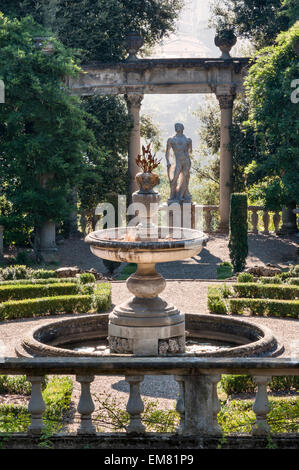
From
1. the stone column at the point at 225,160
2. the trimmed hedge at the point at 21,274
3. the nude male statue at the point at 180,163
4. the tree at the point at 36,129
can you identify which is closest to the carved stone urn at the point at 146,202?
the trimmed hedge at the point at 21,274

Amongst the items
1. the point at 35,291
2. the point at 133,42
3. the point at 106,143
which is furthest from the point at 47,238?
the point at 133,42

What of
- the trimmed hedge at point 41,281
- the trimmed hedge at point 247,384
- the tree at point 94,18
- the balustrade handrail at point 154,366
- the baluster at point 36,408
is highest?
the tree at point 94,18

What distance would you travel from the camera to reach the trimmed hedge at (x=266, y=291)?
19.1 m

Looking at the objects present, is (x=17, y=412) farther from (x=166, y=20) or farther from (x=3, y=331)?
(x=166, y=20)

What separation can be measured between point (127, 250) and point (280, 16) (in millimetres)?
23201

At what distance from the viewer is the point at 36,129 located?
29.0 metres

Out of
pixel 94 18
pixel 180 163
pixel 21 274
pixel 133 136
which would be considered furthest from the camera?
pixel 133 136

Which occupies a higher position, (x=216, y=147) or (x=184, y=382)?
(x=216, y=147)

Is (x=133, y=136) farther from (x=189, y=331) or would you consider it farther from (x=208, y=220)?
(x=189, y=331)

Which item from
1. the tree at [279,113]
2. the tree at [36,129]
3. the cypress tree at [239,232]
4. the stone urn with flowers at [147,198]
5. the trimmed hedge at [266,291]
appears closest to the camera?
the stone urn with flowers at [147,198]

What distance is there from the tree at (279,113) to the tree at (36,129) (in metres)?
7.12

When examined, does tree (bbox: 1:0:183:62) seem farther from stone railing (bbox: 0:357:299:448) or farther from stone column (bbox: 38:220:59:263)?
stone railing (bbox: 0:357:299:448)

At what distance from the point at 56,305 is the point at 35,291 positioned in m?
1.47

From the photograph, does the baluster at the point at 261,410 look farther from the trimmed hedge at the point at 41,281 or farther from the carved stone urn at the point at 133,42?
the carved stone urn at the point at 133,42
